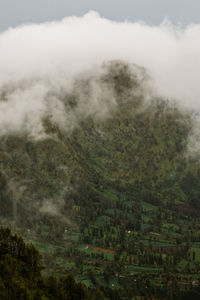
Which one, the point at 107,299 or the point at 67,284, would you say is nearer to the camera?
the point at 67,284

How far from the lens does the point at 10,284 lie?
84438 mm

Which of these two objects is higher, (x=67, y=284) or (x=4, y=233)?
(x=4, y=233)

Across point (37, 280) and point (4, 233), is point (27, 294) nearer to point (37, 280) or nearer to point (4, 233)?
point (37, 280)

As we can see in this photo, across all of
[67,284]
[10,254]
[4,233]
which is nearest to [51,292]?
[67,284]

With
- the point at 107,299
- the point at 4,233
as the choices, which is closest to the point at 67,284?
the point at 4,233

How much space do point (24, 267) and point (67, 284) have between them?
14.9 meters

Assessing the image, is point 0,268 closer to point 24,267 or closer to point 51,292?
point 24,267

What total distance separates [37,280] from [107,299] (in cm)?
11623

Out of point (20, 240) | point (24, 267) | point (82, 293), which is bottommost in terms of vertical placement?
point (82, 293)

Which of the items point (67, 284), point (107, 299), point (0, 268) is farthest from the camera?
point (107, 299)

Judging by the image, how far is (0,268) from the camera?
91.8 meters

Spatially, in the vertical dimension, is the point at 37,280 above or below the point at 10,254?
below

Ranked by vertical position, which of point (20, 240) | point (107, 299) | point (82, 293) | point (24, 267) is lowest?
point (107, 299)

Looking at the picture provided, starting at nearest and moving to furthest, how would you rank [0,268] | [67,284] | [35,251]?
[0,268]
[67,284]
[35,251]
